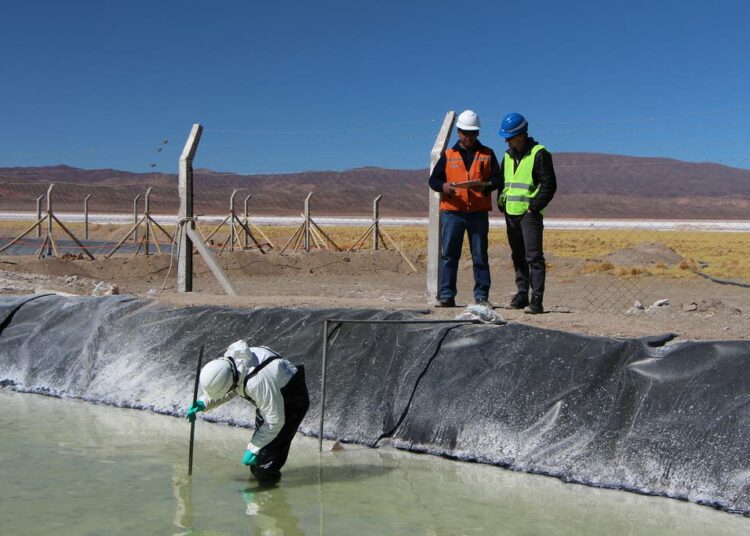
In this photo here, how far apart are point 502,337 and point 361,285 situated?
1074 centimetres

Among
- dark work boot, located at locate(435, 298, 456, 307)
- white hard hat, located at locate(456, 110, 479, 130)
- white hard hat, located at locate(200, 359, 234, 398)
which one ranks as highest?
white hard hat, located at locate(456, 110, 479, 130)

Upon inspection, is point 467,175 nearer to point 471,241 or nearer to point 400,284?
point 471,241

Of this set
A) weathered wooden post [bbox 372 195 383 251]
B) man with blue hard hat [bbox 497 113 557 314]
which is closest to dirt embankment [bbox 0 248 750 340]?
man with blue hard hat [bbox 497 113 557 314]

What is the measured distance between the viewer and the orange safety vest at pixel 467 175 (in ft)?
31.4

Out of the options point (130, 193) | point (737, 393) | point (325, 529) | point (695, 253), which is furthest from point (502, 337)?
point (130, 193)

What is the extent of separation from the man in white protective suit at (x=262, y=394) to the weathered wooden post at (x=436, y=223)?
3.66m

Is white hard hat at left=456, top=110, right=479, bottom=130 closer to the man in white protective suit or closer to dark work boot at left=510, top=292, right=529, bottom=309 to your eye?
dark work boot at left=510, top=292, right=529, bottom=309

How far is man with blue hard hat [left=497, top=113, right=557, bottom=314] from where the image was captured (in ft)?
30.0

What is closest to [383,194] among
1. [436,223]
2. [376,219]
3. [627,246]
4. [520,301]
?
[627,246]

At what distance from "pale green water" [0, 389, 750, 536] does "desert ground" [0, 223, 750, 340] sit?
6.79ft

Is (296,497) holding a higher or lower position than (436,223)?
lower

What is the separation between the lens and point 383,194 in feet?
358

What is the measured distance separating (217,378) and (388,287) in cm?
1202

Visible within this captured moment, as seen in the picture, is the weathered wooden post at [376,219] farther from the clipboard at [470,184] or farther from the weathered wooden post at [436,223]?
the clipboard at [470,184]
